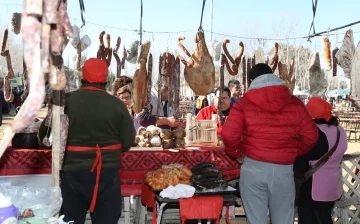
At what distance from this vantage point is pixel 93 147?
113 inches

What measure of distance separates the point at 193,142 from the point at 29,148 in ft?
5.91

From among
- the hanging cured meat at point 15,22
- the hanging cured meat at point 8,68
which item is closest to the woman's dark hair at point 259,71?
the hanging cured meat at point 15,22

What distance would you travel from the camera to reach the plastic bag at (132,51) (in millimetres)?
5891

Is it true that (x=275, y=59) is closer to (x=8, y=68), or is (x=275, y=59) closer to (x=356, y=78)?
(x=356, y=78)

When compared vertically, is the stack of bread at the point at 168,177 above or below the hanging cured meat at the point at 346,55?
below

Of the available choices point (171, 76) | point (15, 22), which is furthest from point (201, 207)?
point (15, 22)

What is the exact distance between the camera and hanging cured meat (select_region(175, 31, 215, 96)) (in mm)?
5219

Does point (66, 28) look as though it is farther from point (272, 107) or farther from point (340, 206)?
point (340, 206)

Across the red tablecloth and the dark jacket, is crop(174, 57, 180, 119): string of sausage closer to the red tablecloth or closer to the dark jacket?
the red tablecloth

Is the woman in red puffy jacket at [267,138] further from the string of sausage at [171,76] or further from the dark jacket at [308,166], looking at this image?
the string of sausage at [171,76]

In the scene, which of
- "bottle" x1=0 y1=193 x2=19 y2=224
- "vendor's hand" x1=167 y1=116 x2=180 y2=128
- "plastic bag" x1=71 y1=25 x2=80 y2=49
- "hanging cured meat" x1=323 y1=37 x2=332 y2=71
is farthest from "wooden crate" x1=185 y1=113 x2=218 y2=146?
"bottle" x1=0 y1=193 x2=19 y2=224

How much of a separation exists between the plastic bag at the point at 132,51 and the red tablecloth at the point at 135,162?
2.19m

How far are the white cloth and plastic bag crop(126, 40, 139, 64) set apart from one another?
2.97 metres

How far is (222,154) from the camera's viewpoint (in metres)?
4.29
